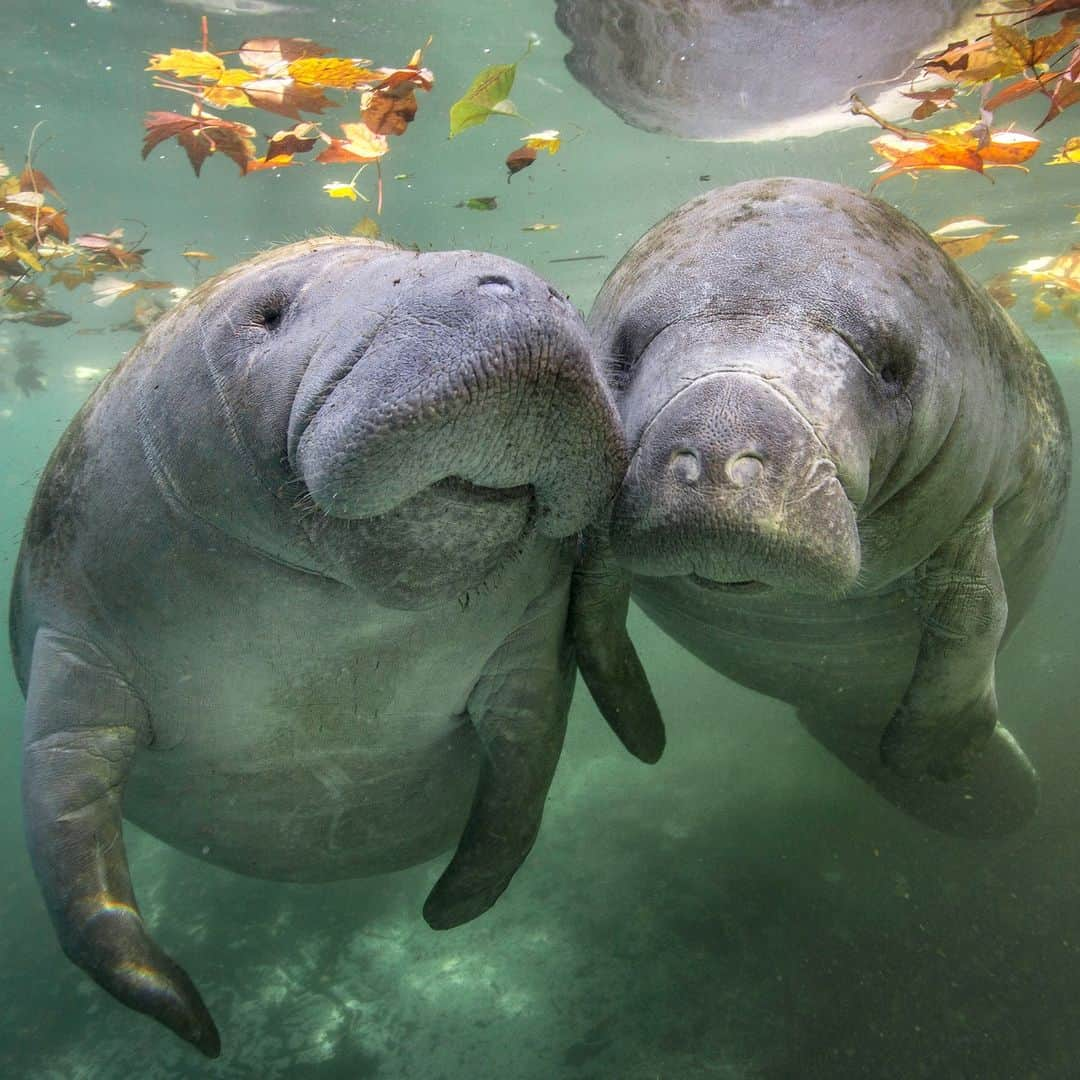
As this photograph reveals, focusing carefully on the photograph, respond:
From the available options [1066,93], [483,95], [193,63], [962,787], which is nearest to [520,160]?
[483,95]

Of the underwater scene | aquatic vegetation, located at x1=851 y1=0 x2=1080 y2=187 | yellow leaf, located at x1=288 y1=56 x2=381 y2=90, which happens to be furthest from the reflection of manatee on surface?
yellow leaf, located at x1=288 y1=56 x2=381 y2=90

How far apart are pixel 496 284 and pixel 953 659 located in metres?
2.71

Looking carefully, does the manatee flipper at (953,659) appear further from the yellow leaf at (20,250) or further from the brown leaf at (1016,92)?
the yellow leaf at (20,250)

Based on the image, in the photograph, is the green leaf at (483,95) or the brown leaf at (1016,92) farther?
the brown leaf at (1016,92)

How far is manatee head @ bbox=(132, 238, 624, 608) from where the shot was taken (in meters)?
1.57

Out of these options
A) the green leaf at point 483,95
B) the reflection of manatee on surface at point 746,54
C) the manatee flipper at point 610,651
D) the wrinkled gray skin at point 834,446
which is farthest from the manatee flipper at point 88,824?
the reflection of manatee on surface at point 746,54

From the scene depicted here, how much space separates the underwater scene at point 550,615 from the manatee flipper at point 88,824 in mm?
14

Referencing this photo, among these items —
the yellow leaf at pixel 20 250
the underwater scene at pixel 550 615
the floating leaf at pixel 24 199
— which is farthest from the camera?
the floating leaf at pixel 24 199

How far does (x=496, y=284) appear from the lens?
1639mm

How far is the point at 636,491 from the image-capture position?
1966mm

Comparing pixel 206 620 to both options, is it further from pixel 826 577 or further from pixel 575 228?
pixel 575 228

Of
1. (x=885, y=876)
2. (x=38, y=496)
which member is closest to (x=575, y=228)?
(x=885, y=876)

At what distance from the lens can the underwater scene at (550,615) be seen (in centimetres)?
188

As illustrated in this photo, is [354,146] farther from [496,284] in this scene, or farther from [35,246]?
[496,284]
